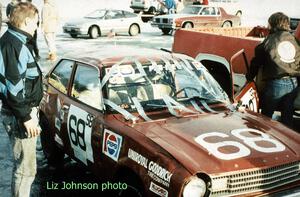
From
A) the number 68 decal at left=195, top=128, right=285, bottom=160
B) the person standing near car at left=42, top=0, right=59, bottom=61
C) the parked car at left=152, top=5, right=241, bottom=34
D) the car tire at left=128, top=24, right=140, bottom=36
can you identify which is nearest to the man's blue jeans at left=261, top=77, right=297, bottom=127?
the number 68 decal at left=195, top=128, right=285, bottom=160

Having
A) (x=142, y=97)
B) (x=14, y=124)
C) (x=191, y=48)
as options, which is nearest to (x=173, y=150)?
(x=142, y=97)

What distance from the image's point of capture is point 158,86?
4785 millimetres

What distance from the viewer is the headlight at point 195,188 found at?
134 inches

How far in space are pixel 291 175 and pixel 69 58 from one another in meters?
2.87

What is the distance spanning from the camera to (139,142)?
388 centimetres

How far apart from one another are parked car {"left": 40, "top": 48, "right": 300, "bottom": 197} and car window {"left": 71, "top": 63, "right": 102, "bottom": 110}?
1 centimetres

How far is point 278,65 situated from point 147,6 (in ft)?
92.8

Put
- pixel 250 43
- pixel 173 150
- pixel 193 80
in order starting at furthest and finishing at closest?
pixel 250 43, pixel 193 80, pixel 173 150

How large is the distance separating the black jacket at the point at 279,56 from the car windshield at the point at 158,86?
93cm

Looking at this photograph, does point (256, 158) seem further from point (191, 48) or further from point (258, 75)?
point (191, 48)

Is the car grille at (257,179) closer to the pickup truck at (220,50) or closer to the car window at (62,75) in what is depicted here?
the car window at (62,75)

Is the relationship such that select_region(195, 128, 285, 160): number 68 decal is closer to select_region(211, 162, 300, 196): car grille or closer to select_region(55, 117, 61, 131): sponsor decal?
select_region(211, 162, 300, 196): car grille

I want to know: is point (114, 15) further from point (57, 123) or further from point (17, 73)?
point (17, 73)

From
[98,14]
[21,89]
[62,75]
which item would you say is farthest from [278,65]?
[98,14]
